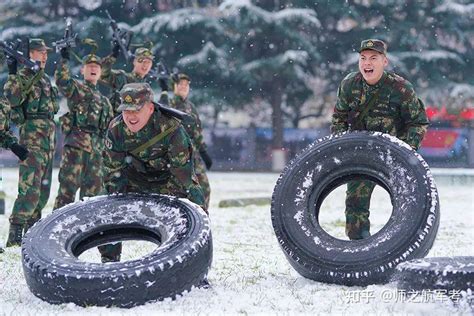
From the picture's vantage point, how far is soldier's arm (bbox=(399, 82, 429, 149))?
598 centimetres

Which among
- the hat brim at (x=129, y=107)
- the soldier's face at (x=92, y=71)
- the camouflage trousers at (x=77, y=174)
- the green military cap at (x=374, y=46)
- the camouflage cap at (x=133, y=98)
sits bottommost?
the camouflage trousers at (x=77, y=174)

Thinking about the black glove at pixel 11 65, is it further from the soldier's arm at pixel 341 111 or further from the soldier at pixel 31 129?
the soldier's arm at pixel 341 111

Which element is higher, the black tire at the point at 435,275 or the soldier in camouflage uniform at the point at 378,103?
the soldier in camouflage uniform at the point at 378,103

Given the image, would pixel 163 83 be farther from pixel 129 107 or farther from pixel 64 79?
pixel 129 107

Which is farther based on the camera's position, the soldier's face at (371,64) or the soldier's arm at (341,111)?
the soldier's arm at (341,111)

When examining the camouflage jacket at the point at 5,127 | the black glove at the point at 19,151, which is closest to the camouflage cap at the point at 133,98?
the camouflage jacket at the point at 5,127

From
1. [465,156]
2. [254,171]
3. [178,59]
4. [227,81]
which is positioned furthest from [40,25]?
[465,156]

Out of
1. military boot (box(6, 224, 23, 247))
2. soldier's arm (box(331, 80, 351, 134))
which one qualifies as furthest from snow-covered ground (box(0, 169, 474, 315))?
soldier's arm (box(331, 80, 351, 134))

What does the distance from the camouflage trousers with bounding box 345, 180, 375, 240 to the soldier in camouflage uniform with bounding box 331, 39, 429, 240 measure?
0.27 feet

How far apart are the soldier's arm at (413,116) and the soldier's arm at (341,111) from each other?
1.39 feet

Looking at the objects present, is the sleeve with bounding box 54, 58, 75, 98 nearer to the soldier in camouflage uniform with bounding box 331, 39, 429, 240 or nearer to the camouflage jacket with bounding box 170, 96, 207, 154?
the camouflage jacket with bounding box 170, 96, 207, 154

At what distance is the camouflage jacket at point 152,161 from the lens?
17.6 ft

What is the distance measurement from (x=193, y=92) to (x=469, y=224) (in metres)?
19.2

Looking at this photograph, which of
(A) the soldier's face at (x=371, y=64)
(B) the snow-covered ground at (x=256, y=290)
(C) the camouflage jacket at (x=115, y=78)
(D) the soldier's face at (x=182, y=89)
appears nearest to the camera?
(B) the snow-covered ground at (x=256, y=290)
